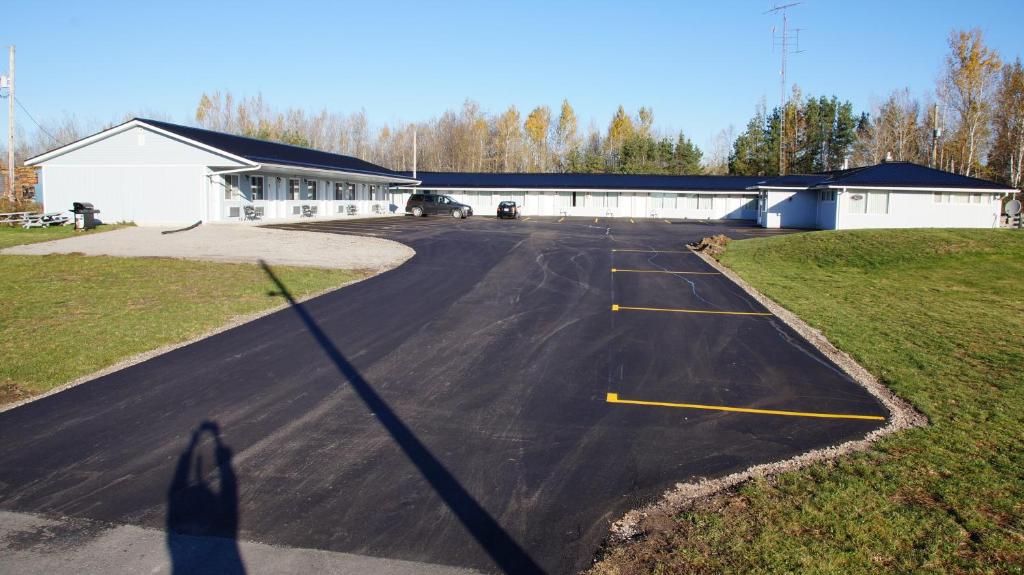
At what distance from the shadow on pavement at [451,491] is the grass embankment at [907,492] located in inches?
25.9

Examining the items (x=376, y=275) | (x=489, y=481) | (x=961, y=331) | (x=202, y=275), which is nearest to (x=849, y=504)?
(x=489, y=481)

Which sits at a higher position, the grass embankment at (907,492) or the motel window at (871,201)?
the motel window at (871,201)

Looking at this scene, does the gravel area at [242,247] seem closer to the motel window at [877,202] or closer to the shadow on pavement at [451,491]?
the shadow on pavement at [451,491]

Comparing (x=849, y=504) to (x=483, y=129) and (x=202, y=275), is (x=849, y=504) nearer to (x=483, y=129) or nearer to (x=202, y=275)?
(x=202, y=275)

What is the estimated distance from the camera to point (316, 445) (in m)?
6.88

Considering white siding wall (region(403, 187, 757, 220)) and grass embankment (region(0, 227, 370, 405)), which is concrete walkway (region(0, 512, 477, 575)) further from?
white siding wall (region(403, 187, 757, 220))

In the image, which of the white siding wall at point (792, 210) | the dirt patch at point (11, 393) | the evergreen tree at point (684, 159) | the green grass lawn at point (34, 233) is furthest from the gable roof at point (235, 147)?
the evergreen tree at point (684, 159)

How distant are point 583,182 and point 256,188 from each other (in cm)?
3033

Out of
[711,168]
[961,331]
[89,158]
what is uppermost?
[711,168]

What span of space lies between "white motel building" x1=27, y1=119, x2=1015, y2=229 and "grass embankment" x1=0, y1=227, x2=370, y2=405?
12.2 m

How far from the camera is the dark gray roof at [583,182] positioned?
55.2m

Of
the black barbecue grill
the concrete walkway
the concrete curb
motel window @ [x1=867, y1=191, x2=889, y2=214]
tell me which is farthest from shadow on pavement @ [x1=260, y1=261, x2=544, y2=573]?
motel window @ [x1=867, y1=191, x2=889, y2=214]

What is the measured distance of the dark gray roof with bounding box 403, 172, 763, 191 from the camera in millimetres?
55231

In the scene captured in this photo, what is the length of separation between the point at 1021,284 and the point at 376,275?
17725 mm
